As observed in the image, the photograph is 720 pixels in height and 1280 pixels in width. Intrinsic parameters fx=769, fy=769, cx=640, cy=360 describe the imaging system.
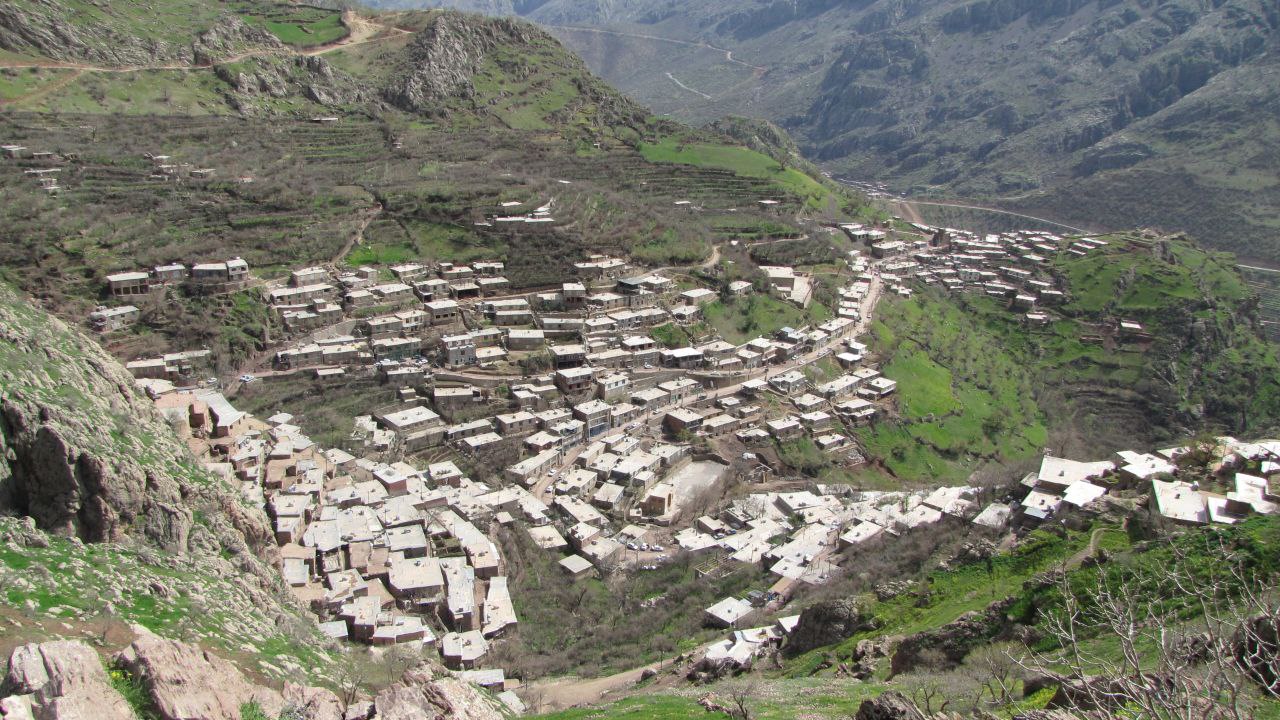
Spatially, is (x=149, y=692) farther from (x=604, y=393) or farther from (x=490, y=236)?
(x=490, y=236)

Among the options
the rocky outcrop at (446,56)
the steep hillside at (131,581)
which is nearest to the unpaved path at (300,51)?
the rocky outcrop at (446,56)

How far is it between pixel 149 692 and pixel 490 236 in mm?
50454

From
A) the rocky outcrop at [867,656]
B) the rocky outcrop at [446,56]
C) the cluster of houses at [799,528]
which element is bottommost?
the cluster of houses at [799,528]

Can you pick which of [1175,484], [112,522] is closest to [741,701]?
[112,522]

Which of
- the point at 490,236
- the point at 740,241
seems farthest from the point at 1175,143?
the point at 490,236

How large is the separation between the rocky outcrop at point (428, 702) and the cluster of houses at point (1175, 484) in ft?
63.0

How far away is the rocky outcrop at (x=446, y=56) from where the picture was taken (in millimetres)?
86062

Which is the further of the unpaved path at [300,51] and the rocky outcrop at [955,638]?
the unpaved path at [300,51]

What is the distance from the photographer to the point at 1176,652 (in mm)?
7105

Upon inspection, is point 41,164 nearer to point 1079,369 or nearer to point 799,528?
point 799,528

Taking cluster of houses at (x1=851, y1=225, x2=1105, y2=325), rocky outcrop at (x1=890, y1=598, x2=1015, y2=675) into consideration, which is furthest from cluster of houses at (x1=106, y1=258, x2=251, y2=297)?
cluster of houses at (x1=851, y1=225, x2=1105, y2=325)

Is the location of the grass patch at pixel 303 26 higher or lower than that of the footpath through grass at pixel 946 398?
higher

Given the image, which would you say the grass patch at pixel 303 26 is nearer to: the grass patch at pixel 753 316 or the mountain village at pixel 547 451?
the mountain village at pixel 547 451

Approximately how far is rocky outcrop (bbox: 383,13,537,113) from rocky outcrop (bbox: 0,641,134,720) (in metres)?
83.6
